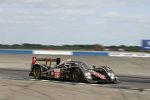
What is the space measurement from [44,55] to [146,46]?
14401 mm

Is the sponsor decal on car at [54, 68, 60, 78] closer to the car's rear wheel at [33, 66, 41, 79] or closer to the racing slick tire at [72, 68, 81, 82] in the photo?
the racing slick tire at [72, 68, 81, 82]

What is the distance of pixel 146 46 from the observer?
179 feet

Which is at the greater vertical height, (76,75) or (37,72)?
(37,72)

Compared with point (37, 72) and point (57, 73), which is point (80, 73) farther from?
point (37, 72)

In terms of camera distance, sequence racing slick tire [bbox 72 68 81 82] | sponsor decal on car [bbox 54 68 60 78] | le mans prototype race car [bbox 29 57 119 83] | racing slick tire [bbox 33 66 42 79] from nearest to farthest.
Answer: le mans prototype race car [bbox 29 57 119 83] < racing slick tire [bbox 72 68 81 82] < sponsor decal on car [bbox 54 68 60 78] < racing slick tire [bbox 33 66 42 79]

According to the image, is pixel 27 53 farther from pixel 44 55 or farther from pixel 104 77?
pixel 104 77

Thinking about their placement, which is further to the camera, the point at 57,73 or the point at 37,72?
the point at 37,72

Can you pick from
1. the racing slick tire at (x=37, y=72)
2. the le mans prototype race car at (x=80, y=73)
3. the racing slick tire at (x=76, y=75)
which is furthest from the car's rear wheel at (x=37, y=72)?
the racing slick tire at (x=76, y=75)

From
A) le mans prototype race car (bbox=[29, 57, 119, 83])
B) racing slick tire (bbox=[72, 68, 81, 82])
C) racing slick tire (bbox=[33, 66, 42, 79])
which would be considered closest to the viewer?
le mans prototype race car (bbox=[29, 57, 119, 83])

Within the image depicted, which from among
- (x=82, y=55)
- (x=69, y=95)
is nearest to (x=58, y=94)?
(x=69, y=95)

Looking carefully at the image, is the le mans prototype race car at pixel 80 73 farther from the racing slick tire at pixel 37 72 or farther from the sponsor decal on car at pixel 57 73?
the racing slick tire at pixel 37 72

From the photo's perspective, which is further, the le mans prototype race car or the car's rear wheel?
the car's rear wheel

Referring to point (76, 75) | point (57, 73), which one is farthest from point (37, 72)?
point (76, 75)

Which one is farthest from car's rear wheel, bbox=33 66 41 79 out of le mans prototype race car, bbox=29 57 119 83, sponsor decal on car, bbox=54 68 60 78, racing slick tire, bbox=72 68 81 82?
racing slick tire, bbox=72 68 81 82
